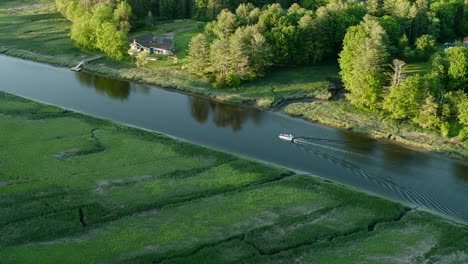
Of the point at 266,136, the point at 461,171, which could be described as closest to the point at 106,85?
the point at 266,136

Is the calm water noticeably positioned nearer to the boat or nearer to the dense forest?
the boat

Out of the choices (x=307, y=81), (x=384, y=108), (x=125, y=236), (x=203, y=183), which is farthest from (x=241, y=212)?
(x=307, y=81)

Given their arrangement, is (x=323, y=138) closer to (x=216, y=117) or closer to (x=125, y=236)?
(x=216, y=117)

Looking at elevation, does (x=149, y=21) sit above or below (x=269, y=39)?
above

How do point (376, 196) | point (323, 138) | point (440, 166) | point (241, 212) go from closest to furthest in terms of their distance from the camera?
point (241, 212)
point (376, 196)
point (440, 166)
point (323, 138)

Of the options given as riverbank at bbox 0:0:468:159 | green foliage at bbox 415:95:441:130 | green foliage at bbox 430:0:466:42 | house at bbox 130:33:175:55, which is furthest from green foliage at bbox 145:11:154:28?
green foliage at bbox 415:95:441:130

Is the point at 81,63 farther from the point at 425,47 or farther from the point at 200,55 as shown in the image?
the point at 425,47

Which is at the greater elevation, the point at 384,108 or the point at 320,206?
the point at 384,108
